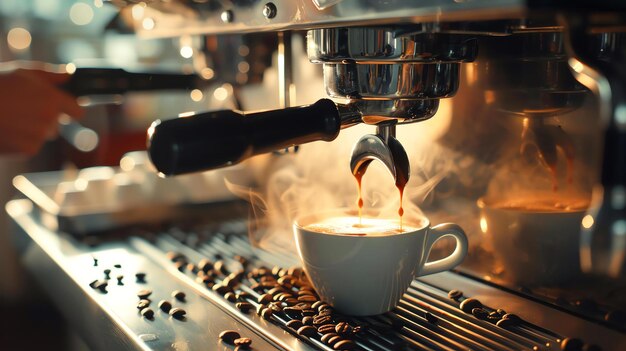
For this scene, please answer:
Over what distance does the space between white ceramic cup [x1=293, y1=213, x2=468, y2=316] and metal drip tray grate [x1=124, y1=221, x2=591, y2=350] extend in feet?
0.05

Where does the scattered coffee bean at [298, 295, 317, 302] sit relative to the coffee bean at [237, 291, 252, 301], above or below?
above

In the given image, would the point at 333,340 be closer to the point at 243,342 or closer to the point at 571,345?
the point at 243,342

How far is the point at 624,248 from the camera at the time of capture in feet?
1.22

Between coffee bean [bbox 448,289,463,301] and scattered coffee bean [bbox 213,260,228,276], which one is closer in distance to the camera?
coffee bean [bbox 448,289,463,301]

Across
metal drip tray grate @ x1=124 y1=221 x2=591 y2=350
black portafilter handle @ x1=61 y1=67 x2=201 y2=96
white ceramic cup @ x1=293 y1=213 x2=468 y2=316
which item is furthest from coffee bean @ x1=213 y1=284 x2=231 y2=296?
black portafilter handle @ x1=61 y1=67 x2=201 y2=96

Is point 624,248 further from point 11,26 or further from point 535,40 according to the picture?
point 11,26

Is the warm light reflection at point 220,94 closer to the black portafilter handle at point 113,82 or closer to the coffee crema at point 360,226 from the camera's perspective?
the black portafilter handle at point 113,82

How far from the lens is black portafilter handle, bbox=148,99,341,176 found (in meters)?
0.42

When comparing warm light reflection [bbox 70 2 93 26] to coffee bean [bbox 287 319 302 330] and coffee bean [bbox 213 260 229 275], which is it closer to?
coffee bean [bbox 213 260 229 275]

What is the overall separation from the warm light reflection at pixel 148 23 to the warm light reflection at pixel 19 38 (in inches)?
63.0

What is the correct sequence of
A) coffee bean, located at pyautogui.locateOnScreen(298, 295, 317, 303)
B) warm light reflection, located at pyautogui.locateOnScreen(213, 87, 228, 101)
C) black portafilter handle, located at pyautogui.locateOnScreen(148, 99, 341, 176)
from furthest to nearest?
warm light reflection, located at pyautogui.locateOnScreen(213, 87, 228, 101) < coffee bean, located at pyautogui.locateOnScreen(298, 295, 317, 303) < black portafilter handle, located at pyautogui.locateOnScreen(148, 99, 341, 176)

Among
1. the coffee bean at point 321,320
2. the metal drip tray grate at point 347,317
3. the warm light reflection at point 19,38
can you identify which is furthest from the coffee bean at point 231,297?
the warm light reflection at point 19,38

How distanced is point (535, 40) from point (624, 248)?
254 millimetres

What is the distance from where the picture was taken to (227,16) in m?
0.65
